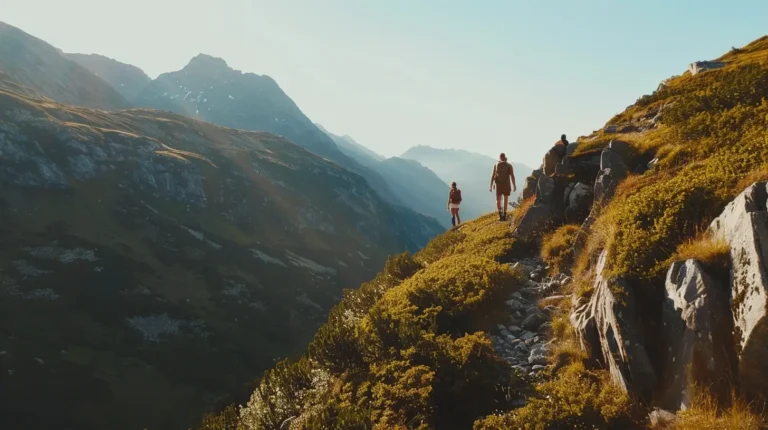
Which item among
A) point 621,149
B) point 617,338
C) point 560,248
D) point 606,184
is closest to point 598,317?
point 617,338

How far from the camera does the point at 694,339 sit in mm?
6949

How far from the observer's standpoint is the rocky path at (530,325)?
10117 millimetres

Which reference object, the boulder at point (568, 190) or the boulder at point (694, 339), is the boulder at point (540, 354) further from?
the boulder at point (568, 190)

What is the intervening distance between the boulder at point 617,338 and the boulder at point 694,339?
329mm

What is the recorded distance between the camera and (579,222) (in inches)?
600

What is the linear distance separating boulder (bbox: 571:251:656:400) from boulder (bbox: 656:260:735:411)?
1.08 feet

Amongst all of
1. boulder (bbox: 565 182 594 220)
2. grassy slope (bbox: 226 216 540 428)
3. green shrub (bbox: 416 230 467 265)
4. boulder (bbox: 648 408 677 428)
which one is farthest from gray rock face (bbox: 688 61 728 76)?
boulder (bbox: 648 408 677 428)

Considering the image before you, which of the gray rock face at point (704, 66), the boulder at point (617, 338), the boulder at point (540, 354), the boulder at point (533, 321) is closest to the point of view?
the boulder at point (617, 338)

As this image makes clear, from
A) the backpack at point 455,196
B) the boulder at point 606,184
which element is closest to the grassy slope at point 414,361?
the boulder at point 606,184

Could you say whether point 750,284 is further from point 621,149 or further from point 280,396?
point 280,396

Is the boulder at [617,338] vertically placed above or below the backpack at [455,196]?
below

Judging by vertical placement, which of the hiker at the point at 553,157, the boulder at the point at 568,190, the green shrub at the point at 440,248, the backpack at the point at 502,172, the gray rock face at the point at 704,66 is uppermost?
the gray rock face at the point at 704,66

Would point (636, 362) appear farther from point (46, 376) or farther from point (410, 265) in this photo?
point (46, 376)

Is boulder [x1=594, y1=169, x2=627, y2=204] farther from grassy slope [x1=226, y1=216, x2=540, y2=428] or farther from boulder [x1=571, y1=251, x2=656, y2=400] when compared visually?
boulder [x1=571, y1=251, x2=656, y2=400]
